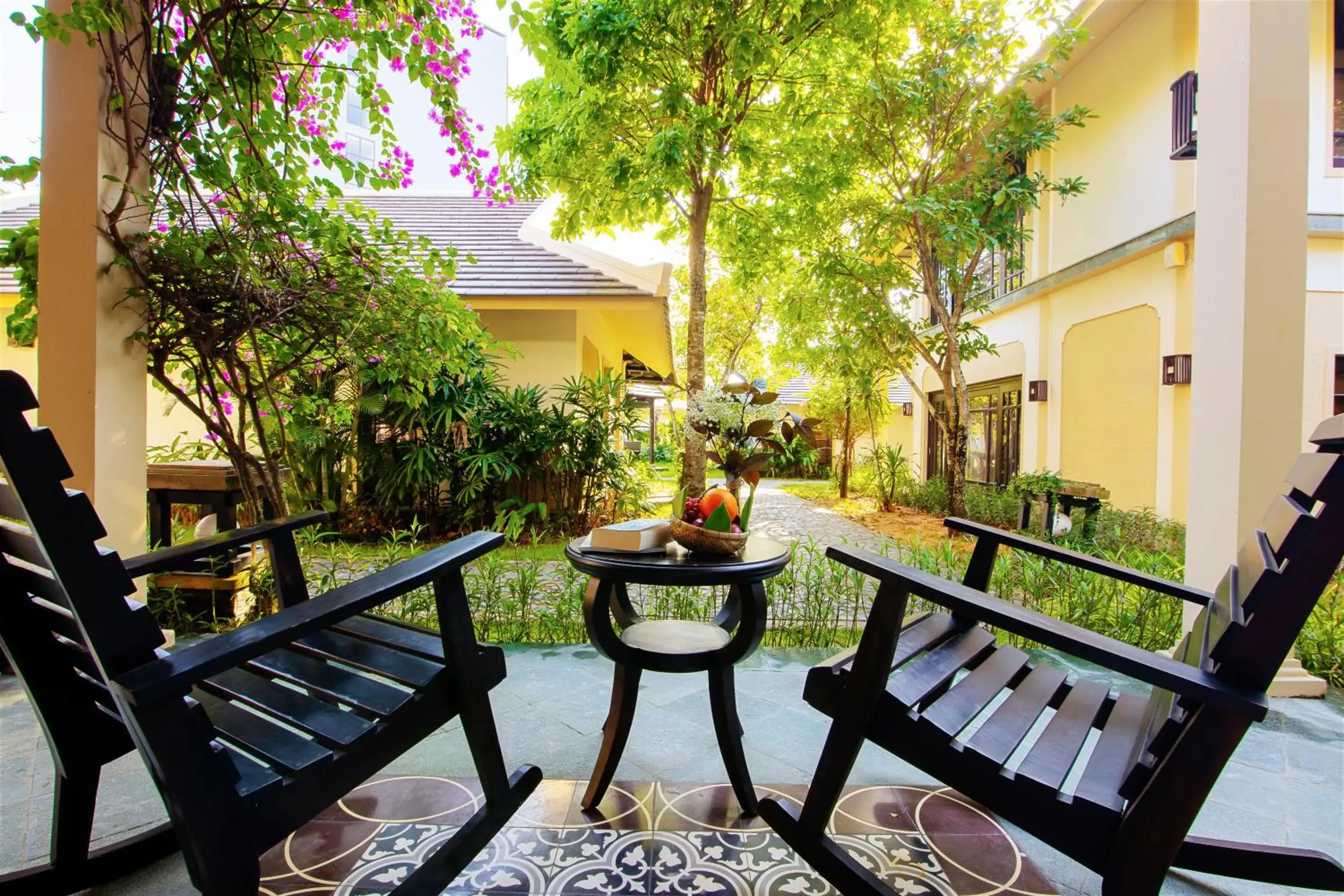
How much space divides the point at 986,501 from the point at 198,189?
8.12 m

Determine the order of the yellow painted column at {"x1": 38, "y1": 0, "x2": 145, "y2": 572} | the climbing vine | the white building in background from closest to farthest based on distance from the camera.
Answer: the yellow painted column at {"x1": 38, "y1": 0, "x2": 145, "y2": 572}
the climbing vine
the white building in background

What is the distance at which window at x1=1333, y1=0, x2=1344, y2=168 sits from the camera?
4969mm

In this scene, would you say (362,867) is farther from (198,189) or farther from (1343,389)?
(1343,389)

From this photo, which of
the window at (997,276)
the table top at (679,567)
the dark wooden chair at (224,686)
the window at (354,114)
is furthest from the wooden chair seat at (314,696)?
the window at (354,114)

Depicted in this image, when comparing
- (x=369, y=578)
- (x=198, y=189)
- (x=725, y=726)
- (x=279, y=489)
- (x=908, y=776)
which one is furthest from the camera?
(x=279, y=489)

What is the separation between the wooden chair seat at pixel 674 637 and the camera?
1.75m

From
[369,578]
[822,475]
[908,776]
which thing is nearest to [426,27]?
[369,578]

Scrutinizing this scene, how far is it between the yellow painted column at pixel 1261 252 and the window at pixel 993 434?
19.2 feet

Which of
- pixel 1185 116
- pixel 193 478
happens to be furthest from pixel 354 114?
pixel 1185 116

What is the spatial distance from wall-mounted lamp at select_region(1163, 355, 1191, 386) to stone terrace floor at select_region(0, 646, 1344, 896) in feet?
14.0

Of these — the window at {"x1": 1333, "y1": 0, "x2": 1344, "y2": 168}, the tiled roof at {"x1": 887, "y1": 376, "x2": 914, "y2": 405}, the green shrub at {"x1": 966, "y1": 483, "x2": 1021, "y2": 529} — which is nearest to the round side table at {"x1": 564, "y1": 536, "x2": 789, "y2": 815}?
the green shrub at {"x1": 966, "y1": 483, "x2": 1021, "y2": 529}

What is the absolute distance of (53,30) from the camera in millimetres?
1924

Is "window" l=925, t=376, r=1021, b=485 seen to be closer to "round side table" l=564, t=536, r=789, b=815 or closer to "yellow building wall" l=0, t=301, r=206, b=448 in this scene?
"round side table" l=564, t=536, r=789, b=815

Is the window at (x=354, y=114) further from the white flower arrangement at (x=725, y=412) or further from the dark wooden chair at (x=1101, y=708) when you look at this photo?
the dark wooden chair at (x=1101, y=708)
